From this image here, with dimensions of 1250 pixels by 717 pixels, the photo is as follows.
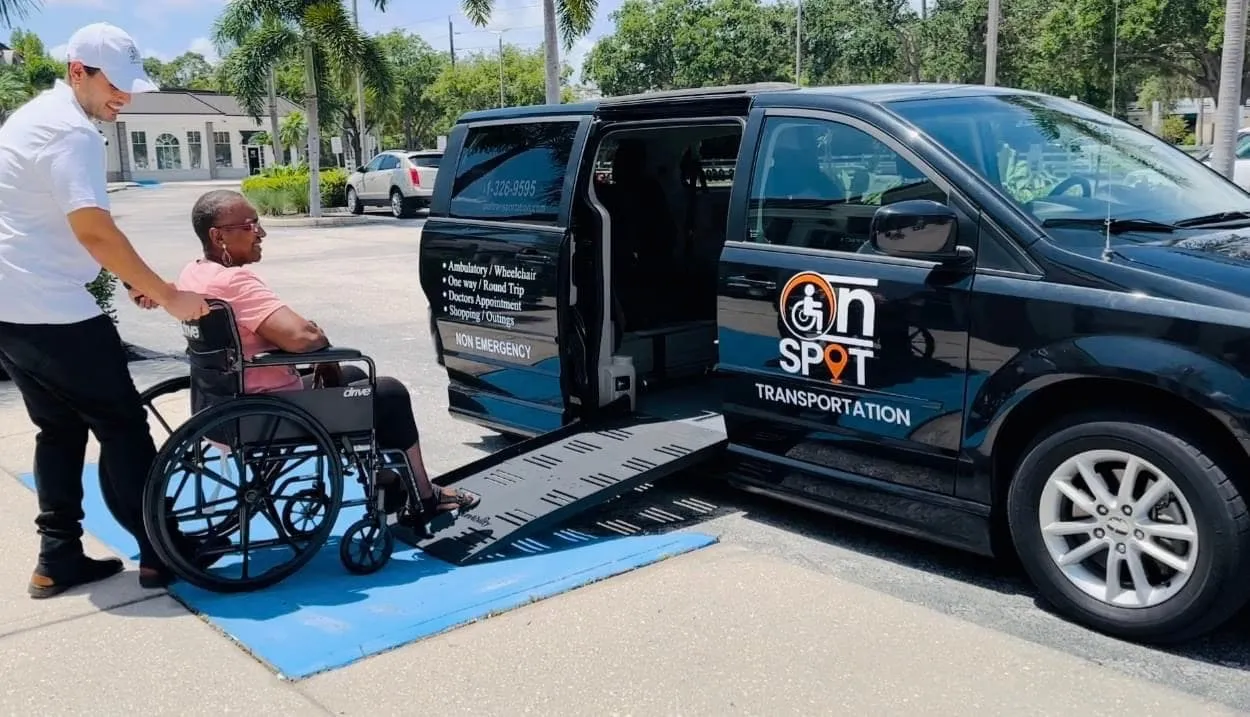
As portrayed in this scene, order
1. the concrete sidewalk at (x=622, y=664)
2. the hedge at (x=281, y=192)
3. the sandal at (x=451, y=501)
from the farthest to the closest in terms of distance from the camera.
Result: 1. the hedge at (x=281, y=192)
2. the sandal at (x=451, y=501)
3. the concrete sidewalk at (x=622, y=664)

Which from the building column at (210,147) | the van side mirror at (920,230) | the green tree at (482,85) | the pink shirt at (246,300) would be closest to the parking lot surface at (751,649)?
the pink shirt at (246,300)

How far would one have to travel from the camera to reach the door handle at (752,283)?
456cm

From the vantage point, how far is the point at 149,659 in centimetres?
369

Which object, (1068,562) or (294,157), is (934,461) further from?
(294,157)

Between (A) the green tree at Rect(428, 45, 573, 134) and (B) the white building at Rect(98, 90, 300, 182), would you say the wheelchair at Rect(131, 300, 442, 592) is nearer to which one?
(A) the green tree at Rect(428, 45, 573, 134)

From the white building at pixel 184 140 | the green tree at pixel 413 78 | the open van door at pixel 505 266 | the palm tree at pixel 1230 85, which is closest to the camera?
the open van door at pixel 505 266

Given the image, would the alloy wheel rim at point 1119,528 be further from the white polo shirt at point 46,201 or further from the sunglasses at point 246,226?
the white polo shirt at point 46,201

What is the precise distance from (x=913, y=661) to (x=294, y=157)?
223 ft

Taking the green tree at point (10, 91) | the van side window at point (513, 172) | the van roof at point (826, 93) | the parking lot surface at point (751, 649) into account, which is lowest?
the parking lot surface at point (751, 649)

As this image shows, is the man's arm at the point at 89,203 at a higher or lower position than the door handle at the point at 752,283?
higher

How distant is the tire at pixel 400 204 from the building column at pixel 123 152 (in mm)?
46527

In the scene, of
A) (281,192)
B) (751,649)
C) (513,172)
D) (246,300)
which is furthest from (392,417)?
(281,192)

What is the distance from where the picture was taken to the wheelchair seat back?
13.3 feet

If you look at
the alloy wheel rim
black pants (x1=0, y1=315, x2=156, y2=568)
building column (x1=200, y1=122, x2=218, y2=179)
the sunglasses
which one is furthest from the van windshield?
building column (x1=200, y1=122, x2=218, y2=179)
